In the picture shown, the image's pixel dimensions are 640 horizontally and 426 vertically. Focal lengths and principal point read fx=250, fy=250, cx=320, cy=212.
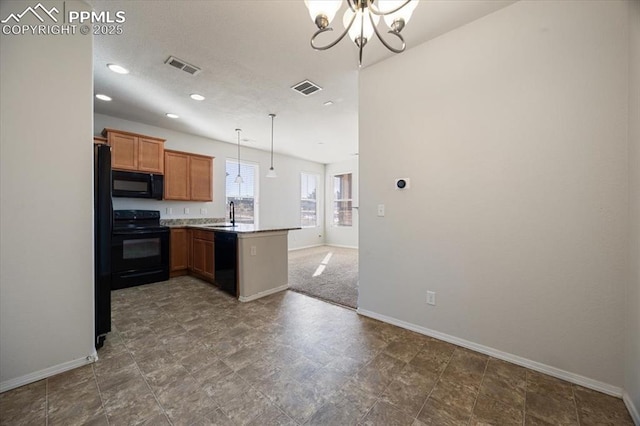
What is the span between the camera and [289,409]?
1521 millimetres

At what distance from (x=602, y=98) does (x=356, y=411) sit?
257 centimetres

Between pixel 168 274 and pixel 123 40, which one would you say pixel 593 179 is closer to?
pixel 123 40

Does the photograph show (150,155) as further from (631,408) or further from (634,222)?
(631,408)

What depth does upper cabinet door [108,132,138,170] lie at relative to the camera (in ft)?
12.8

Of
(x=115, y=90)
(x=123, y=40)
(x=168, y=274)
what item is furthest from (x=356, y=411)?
(x=115, y=90)

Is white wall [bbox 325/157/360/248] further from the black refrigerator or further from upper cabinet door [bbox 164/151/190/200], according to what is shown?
the black refrigerator

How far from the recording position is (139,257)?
3.97 m

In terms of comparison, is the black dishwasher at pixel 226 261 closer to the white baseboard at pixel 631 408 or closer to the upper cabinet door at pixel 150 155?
the upper cabinet door at pixel 150 155

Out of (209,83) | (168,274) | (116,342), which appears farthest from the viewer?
(168,274)

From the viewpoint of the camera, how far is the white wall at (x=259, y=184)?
181 inches

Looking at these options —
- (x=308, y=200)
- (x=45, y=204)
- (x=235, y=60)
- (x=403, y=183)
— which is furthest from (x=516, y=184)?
(x=308, y=200)

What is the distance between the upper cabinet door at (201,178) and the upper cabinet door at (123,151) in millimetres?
963

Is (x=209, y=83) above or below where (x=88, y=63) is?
above

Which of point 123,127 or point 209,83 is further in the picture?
point 123,127
